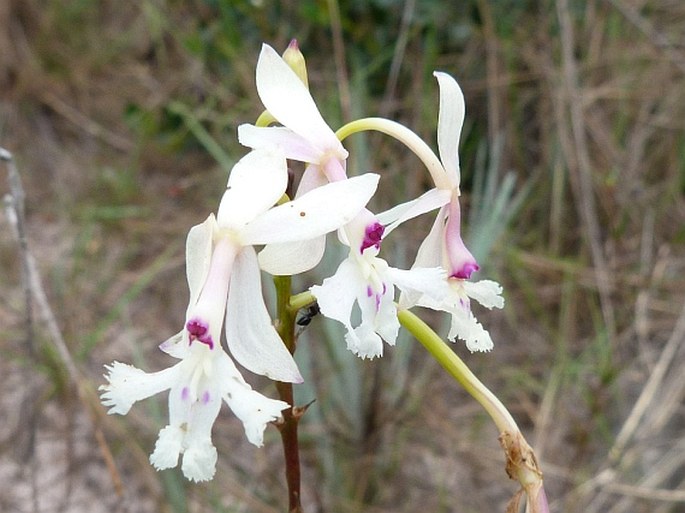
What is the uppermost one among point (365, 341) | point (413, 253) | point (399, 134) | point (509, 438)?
point (399, 134)

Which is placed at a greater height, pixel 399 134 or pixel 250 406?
pixel 399 134

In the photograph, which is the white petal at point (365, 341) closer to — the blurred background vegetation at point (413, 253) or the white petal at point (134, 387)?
the white petal at point (134, 387)


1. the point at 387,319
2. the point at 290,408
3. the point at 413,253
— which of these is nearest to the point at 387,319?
the point at 387,319

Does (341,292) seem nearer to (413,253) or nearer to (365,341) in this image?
→ (365,341)

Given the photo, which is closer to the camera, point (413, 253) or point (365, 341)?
point (365, 341)

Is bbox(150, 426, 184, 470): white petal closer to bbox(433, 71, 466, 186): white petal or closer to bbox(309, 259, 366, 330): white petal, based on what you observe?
bbox(309, 259, 366, 330): white petal

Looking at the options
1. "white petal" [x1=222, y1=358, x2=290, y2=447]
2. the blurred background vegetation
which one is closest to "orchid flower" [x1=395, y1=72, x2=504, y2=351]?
"white petal" [x1=222, y1=358, x2=290, y2=447]

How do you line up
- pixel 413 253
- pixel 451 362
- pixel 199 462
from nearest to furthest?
pixel 199 462
pixel 451 362
pixel 413 253
